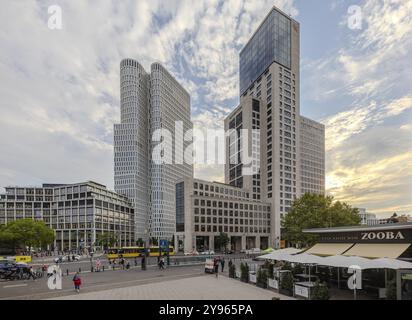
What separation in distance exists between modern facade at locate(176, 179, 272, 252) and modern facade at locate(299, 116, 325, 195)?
5467cm

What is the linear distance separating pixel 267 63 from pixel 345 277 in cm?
11877

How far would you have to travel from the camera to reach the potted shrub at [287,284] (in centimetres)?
2211

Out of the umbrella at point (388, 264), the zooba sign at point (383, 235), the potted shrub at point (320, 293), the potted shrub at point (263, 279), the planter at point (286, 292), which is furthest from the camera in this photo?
the potted shrub at point (263, 279)

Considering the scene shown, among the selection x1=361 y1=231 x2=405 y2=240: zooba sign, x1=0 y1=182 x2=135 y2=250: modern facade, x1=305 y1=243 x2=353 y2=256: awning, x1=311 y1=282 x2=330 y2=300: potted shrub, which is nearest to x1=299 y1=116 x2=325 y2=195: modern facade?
x1=0 y1=182 x2=135 y2=250: modern facade

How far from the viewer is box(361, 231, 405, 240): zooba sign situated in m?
21.5

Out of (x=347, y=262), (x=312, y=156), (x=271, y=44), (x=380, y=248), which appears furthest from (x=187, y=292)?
(x=312, y=156)

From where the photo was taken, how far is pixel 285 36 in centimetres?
13325

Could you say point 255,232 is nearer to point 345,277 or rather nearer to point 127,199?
point 127,199

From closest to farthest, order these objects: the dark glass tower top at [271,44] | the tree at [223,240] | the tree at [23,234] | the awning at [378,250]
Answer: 1. the awning at [378,250]
2. the tree at [23,234]
3. the tree at [223,240]
4. the dark glass tower top at [271,44]

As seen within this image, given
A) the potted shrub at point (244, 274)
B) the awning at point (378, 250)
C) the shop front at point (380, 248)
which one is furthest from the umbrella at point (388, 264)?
the potted shrub at point (244, 274)

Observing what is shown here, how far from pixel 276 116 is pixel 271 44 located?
1319 inches

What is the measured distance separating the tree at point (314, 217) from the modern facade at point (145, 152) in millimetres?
132066

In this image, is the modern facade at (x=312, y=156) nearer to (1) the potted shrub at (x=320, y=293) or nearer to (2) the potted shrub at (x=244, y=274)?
(2) the potted shrub at (x=244, y=274)
